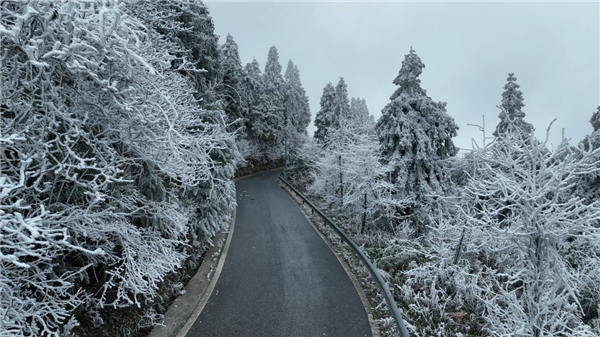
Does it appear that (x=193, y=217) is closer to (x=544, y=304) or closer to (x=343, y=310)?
(x=343, y=310)

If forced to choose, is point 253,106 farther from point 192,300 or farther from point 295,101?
point 192,300

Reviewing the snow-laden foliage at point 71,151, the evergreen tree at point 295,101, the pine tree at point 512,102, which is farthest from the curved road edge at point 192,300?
the evergreen tree at point 295,101

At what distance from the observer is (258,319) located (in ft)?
27.1

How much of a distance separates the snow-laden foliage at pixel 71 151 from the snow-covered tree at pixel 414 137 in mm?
10757

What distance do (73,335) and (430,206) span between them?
14.1 meters

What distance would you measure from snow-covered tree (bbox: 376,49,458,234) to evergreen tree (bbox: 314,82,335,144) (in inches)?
728

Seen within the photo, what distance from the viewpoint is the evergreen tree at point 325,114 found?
119ft

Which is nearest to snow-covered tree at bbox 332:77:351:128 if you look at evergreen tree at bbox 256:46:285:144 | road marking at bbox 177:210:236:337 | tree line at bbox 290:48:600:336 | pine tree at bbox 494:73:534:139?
evergreen tree at bbox 256:46:285:144

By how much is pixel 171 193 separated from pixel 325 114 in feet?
99.3

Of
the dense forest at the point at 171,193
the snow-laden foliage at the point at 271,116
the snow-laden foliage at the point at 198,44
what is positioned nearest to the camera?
the dense forest at the point at 171,193

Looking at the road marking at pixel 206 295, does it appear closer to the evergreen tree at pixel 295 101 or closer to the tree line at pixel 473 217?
the tree line at pixel 473 217

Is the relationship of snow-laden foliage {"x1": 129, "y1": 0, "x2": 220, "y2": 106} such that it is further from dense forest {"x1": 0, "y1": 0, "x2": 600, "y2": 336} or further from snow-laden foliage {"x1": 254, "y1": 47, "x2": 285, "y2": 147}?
snow-laden foliage {"x1": 254, "y1": 47, "x2": 285, "y2": 147}

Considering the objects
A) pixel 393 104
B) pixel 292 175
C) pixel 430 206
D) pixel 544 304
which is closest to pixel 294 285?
pixel 544 304

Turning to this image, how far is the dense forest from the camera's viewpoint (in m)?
4.80
